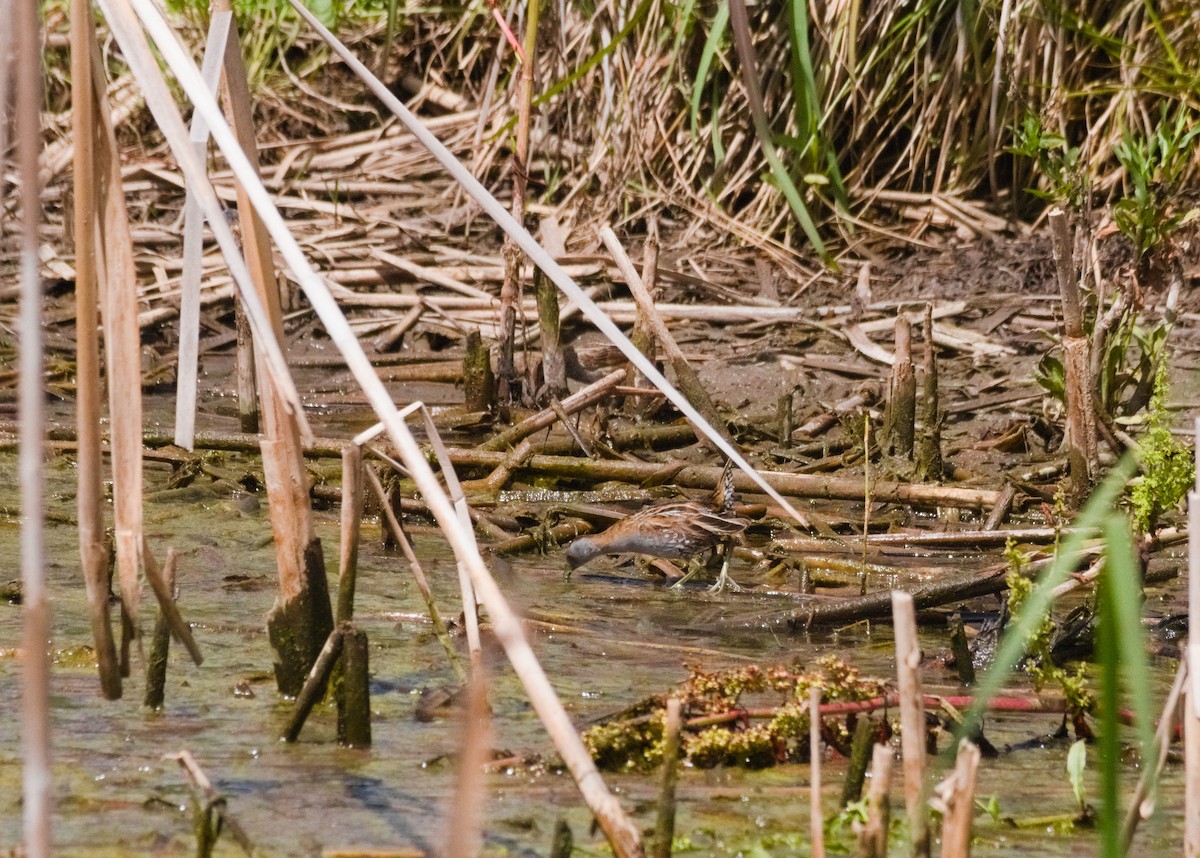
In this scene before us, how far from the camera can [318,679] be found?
260 cm

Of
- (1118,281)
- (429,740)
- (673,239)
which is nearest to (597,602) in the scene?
→ (429,740)

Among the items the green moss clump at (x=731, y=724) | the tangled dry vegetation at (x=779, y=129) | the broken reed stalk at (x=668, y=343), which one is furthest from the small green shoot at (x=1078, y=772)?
the tangled dry vegetation at (x=779, y=129)

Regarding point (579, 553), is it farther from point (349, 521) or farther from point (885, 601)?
point (349, 521)

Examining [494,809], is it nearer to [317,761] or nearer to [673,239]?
[317,761]

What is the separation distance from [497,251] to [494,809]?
551 centimetres

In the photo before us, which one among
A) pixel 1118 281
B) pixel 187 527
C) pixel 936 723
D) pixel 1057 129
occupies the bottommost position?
pixel 187 527

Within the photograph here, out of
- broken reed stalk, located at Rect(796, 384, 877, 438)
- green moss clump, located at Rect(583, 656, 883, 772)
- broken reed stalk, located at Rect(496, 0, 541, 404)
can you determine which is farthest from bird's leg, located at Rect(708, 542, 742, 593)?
broken reed stalk, located at Rect(496, 0, 541, 404)

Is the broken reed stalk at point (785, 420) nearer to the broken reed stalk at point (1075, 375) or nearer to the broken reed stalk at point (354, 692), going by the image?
the broken reed stalk at point (1075, 375)

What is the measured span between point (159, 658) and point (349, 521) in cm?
44

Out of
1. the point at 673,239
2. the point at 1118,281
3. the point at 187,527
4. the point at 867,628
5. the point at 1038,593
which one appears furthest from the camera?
the point at 673,239

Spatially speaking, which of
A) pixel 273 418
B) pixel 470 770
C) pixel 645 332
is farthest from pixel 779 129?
pixel 470 770

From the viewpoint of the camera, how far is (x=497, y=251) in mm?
7742

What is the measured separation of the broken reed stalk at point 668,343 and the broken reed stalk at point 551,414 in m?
0.23

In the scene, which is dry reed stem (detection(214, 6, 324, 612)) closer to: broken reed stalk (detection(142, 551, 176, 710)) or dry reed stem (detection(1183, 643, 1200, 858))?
broken reed stalk (detection(142, 551, 176, 710))
